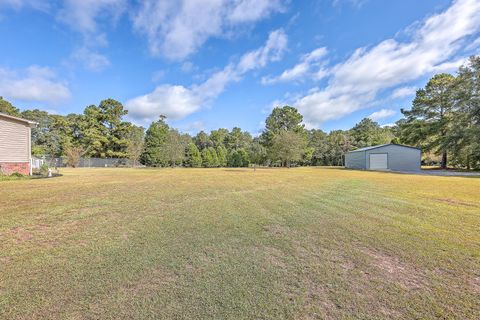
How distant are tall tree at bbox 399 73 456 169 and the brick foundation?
120 ft

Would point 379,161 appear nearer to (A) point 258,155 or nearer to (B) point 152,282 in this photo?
(A) point 258,155

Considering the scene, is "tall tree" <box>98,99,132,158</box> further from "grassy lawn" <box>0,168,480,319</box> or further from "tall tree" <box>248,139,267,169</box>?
"grassy lawn" <box>0,168,480,319</box>

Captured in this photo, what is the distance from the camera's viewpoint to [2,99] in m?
34.8

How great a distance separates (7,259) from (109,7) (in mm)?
12155

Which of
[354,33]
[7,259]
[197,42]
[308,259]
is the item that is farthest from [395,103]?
[7,259]

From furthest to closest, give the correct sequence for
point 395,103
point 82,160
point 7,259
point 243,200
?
point 82,160 < point 395,103 < point 243,200 < point 7,259

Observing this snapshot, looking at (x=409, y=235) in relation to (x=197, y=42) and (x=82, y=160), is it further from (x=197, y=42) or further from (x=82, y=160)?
(x=82, y=160)

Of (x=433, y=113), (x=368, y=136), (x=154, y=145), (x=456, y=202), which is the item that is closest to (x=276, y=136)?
(x=433, y=113)

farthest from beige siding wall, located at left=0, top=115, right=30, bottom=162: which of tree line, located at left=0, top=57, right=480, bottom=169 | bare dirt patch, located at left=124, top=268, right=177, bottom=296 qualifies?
tree line, located at left=0, top=57, right=480, bottom=169

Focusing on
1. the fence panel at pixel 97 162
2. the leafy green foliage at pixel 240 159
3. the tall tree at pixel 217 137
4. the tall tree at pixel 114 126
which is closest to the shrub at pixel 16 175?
the fence panel at pixel 97 162

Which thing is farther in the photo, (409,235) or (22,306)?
(409,235)

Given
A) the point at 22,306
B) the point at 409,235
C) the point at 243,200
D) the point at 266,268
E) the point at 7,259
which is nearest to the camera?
the point at 22,306

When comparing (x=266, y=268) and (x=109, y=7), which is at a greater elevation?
(x=109, y=7)

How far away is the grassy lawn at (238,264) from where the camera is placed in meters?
2.01
